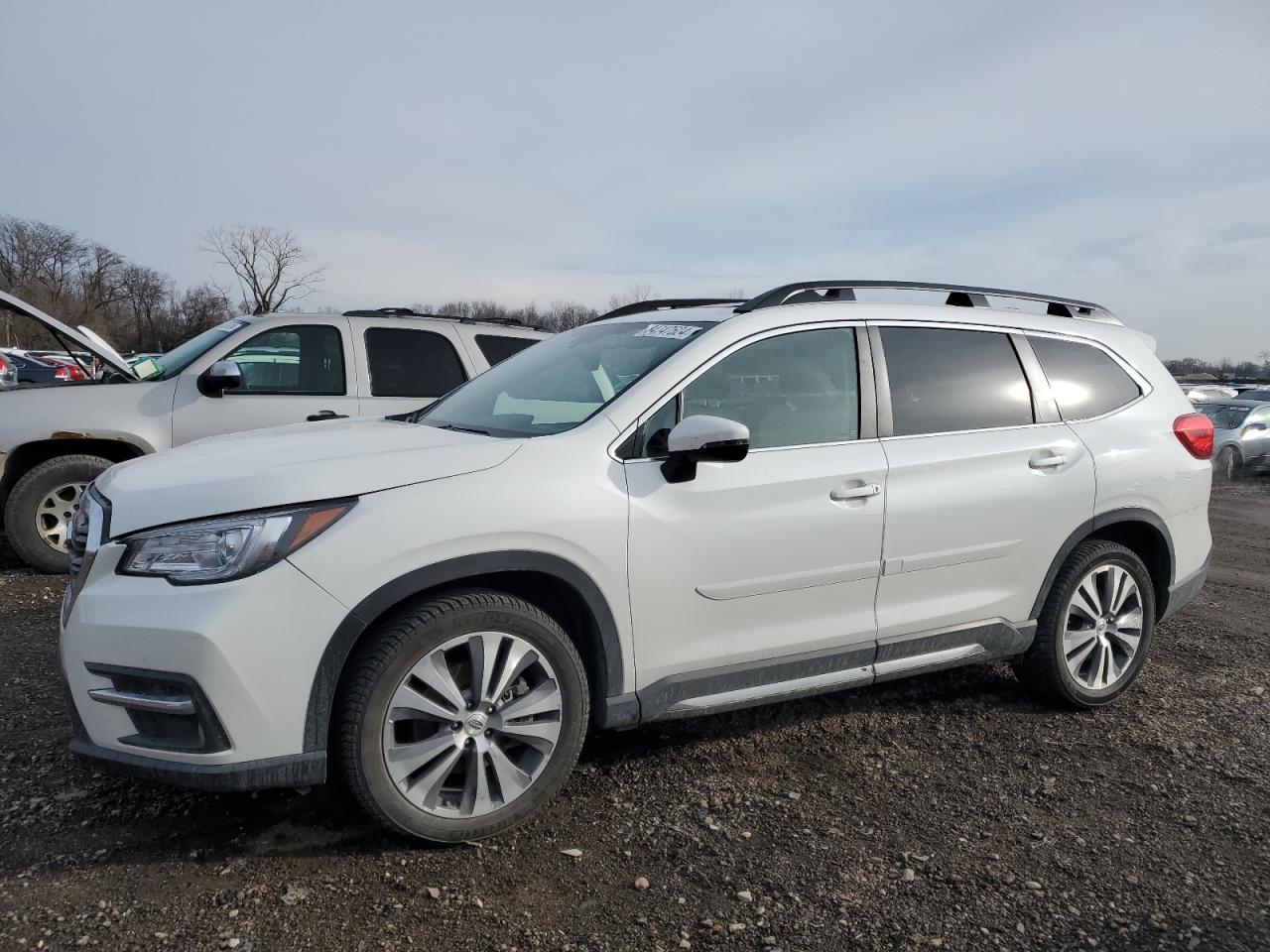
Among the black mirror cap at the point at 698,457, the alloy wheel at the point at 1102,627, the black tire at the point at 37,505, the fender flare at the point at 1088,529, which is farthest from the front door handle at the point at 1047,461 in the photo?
the black tire at the point at 37,505

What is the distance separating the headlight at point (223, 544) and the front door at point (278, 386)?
383 centimetres

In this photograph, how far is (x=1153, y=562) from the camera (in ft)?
14.2

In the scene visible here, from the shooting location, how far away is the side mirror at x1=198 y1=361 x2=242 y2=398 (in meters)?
5.93

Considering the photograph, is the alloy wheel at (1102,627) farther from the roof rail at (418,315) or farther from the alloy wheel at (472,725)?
the roof rail at (418,315)

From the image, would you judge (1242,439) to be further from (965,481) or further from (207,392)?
(207,392)

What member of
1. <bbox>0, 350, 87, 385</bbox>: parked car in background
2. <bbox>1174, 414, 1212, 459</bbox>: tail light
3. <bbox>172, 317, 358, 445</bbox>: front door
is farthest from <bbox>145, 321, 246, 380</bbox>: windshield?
<bbox>0, 350, 87, 385</bbox>: parked car in background

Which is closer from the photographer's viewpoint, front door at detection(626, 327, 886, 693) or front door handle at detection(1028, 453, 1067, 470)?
front door at detection(626, 327, 886, 693)

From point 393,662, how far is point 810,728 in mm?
A: 2000

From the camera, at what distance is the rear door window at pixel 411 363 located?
6.72 meters

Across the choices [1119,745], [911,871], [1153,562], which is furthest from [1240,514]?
[911,871]

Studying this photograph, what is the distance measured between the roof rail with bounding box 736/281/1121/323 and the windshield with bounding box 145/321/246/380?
14.7 ft

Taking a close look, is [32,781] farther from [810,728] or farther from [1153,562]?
[1153,562]

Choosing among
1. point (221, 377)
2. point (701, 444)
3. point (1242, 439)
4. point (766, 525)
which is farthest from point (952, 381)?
point (1242, 439)

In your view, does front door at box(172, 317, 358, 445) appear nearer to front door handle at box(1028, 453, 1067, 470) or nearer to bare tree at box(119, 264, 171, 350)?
front door handle at box(1028, 453, 1067, 470)
